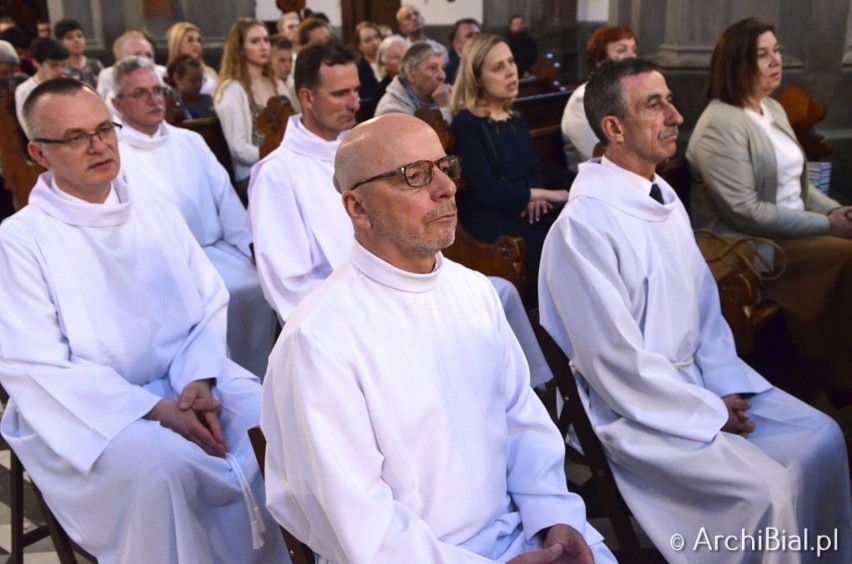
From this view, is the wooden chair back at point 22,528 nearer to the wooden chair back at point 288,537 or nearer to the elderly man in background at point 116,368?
the elderly man in background at point 116,368

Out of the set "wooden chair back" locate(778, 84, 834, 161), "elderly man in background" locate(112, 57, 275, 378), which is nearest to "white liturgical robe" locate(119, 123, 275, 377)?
"elderly man in background" locate(112, 57, 275, 378)

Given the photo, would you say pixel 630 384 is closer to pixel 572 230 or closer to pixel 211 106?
pixel 572 230

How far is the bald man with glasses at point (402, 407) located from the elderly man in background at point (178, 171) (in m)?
2.32

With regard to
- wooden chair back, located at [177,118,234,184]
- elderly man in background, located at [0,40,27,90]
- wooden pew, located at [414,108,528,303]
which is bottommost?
wooden pew, located at [414,108,528,303]

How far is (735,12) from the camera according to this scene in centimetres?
586

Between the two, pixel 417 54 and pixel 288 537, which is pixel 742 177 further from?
pixel 288 537

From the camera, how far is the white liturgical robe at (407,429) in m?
1.95

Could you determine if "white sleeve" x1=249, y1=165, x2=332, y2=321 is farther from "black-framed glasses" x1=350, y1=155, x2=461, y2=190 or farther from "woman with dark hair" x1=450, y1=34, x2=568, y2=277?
"black-framed glasses" x1=350, y1=155, x2=461, y2=190

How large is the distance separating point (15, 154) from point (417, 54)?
2447 millimetres

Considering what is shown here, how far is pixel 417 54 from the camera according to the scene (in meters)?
6.01

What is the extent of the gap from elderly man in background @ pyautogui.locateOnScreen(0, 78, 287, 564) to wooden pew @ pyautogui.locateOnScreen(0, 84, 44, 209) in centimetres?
260

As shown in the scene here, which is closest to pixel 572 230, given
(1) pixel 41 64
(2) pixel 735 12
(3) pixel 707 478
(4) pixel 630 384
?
(4) pixel 630 384

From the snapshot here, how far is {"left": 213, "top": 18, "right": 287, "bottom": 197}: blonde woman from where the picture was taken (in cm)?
588

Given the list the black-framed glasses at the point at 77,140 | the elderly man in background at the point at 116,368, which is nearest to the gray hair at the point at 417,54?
the elderly man in background at the point at 116,368
